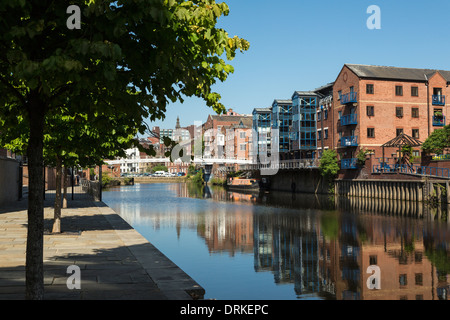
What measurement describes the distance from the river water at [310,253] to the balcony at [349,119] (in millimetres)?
23961

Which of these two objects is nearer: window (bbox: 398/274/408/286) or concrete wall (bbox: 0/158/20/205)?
window (bbox: 398/274/408/286)

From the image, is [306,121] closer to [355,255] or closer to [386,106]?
[386,106]

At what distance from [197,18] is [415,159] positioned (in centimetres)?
4806

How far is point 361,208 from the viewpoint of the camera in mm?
40125

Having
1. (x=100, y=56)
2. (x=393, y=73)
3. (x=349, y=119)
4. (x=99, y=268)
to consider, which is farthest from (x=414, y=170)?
(x=100, y=56)

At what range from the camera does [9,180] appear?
3412cm

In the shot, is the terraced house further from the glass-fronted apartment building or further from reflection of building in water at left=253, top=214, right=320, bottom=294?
reflection of building in water at left=253, top=214, right=320, bottom=294

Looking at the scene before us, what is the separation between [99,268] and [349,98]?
51.4m

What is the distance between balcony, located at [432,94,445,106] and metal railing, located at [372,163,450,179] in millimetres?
12467

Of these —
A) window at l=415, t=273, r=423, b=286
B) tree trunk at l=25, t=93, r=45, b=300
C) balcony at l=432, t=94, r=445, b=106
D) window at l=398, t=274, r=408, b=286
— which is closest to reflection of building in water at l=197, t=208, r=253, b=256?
window at l=398, t=274, r=408, b=286

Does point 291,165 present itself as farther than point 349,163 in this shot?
Yes

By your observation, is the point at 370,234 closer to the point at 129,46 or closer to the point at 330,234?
the point at 330,234

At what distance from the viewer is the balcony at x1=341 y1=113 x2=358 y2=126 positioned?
56.7 m
